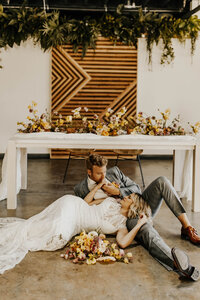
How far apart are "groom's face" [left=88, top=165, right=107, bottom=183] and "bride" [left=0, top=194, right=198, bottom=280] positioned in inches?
9.3

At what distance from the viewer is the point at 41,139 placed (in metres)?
4.77

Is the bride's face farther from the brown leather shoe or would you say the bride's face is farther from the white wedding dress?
the brown leather shoe

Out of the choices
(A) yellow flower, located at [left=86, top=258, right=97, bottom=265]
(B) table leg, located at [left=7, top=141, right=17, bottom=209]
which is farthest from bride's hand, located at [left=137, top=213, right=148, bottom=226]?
(B) table leg, located at [left=7, top=141, right=17, bottom=209]

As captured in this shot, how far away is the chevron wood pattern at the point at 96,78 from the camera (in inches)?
336

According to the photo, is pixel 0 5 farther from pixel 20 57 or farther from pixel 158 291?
pixel 158 291

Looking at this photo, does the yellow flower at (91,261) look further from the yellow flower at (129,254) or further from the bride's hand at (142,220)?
the bride's hand at (142,220)

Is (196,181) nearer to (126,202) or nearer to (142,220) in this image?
(126,202)

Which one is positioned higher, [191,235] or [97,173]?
[97,173]

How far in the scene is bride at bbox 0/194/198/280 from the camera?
336 centimetres

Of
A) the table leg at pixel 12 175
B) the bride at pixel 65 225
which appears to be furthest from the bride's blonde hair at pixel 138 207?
the table leg at pixel 12 175

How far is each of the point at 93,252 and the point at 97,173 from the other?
856 millimetres

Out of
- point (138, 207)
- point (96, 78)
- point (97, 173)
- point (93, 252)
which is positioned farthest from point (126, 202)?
point (96, 78)

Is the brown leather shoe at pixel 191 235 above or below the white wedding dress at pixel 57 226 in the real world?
below

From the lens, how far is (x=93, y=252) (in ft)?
10.7
